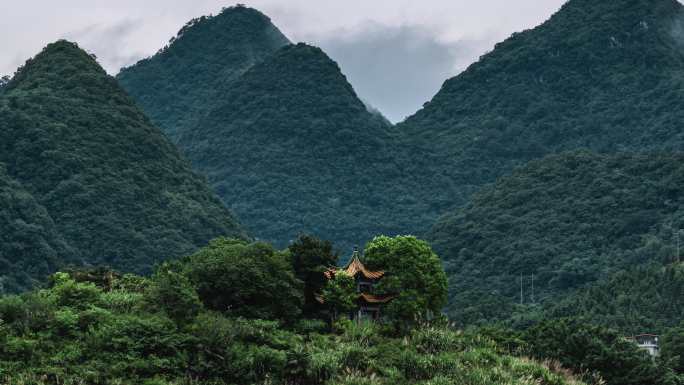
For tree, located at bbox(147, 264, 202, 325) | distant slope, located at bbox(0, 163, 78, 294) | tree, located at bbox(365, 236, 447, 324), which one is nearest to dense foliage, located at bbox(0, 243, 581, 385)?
tree, located at bbox(147, 264, 202, 325)

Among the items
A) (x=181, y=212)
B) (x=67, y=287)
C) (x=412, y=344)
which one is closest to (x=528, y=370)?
(x=412, y=344)

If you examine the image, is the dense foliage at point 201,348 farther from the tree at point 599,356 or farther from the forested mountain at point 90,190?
the forested mountain at point 90,190

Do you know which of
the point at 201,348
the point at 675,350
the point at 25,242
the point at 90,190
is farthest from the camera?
the point at 90,190

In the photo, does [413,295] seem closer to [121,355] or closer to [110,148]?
[121,355]

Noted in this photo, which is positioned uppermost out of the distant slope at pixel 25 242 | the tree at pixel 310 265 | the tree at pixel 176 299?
the distant slope at pixel 25 242

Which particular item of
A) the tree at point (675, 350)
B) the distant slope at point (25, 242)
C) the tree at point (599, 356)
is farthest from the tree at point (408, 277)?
the distant slope at point (25, 242)

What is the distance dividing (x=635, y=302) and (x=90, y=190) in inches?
3247

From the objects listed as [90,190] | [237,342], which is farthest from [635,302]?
[237,342]

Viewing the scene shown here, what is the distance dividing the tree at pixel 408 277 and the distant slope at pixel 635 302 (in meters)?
63.4

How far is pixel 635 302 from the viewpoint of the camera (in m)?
144

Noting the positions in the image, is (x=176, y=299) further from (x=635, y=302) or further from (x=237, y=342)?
(x=635, y=302)

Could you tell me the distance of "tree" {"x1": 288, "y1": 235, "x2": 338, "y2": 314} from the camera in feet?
226

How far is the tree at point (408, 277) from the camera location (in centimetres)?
7000

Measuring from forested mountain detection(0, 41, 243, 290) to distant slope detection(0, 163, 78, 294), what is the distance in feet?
0.58
